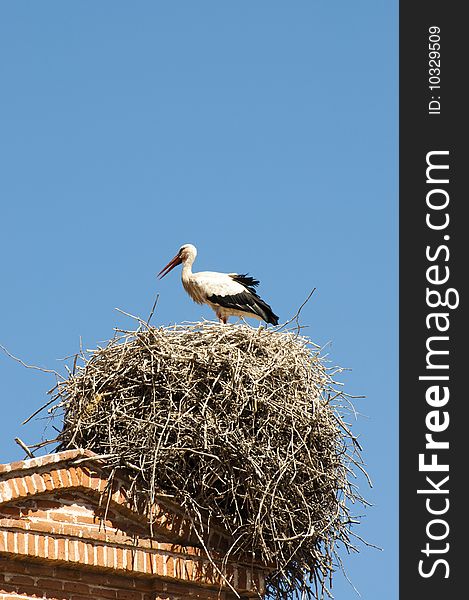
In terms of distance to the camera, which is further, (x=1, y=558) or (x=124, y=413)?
(x=124, y=413)

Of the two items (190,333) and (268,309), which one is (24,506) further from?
(268,309)

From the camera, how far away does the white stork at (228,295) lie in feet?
48.5

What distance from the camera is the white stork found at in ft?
48.5

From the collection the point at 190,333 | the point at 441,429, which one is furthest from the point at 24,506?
the point at 441,429

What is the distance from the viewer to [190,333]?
1212 centimetres

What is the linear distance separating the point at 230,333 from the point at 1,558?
2.92 meters

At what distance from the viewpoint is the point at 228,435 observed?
1129cm

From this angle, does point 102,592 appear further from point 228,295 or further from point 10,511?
point 228,295

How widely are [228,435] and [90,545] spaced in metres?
1.42

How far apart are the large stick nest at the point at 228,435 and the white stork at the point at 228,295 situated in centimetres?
262

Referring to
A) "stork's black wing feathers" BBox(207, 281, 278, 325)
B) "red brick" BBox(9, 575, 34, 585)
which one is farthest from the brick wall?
"stork's black wing feathers" BBox(207, 281, 278, 325)

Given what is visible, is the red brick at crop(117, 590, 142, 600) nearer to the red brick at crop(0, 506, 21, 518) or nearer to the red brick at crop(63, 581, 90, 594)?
the red brick at crop(63, 581, 90, 594)

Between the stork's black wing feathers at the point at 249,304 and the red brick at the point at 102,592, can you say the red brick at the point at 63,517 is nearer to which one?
the red brick at the point at 102,592

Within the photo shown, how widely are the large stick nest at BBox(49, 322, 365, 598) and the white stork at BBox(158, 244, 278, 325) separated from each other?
262cm
